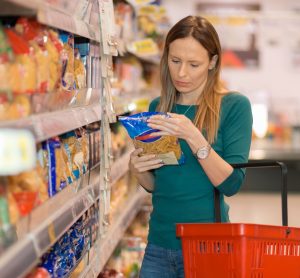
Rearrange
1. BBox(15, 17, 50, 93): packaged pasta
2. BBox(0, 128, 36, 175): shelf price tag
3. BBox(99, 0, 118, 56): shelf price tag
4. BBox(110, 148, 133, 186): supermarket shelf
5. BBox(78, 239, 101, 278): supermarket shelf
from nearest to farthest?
BBox(0, 128, 36, 175): shelf price tag < BBox(15, 17, 50, 93): packaged pasta < BBox(78, 239, 101, 278): supermarket shelf < BBox(99, 0, 118, 56): shelf price tag < BBox(110, 148, 133, 186): supermarket shelf

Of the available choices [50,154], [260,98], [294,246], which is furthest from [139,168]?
[260,98]

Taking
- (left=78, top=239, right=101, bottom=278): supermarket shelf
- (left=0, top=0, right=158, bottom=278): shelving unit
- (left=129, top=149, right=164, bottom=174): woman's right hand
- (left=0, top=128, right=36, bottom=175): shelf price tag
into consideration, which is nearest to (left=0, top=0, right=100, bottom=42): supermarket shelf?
(left=0, top=0, right=158, bottom=278): shelving unit

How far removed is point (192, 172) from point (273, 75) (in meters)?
7.30

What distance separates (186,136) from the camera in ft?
7.97

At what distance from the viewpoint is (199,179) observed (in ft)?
8.50

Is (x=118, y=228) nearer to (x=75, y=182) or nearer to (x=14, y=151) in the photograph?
(x=75, y=182)

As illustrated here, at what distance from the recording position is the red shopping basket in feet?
7.14

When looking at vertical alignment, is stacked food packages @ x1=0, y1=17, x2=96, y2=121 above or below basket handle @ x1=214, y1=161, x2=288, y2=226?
above

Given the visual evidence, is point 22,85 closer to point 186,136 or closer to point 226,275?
point 186,136

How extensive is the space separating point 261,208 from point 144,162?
205 inches

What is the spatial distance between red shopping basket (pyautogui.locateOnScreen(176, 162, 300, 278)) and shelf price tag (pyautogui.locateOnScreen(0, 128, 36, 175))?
0.82m

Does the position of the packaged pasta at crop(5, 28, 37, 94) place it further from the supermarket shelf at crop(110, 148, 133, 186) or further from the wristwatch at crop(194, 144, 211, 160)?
the supermarket shelf at crop(110, 148, 133, 186)

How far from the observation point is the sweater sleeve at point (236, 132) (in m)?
2.57

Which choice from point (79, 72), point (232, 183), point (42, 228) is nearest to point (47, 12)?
point (42, 228)
